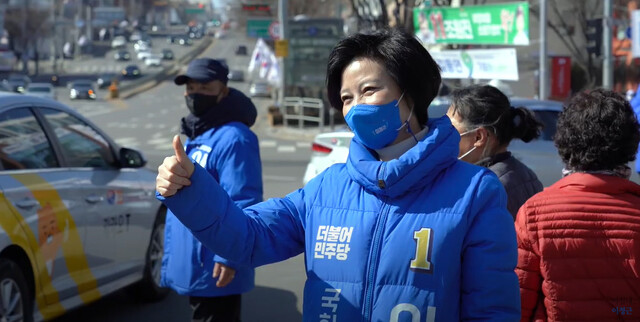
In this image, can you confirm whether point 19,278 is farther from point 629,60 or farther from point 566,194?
point 629,60

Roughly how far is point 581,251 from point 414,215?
788 millimetres

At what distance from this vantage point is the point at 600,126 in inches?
124

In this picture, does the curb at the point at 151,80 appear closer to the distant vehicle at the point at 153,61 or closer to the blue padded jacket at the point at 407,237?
the distant vehicle at the point at 153,61

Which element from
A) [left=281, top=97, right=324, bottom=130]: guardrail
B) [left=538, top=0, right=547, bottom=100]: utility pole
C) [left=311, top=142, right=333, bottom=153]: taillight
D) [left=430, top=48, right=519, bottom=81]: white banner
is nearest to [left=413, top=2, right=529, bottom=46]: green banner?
[left=430, top=48, right=519, bottom=81]: white banner

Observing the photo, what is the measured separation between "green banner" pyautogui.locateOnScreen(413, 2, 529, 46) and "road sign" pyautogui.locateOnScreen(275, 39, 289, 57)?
533 cm

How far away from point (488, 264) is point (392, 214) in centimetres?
28

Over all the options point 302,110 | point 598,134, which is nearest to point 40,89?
point 302,110

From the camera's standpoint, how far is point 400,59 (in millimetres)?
2637

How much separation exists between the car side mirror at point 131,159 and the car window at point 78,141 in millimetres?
82

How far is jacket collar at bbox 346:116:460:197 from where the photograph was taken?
2502 millimetres

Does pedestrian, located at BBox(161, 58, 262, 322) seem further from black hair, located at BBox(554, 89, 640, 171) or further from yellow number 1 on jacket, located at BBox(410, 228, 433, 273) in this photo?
yellow number 1 on jacket, located at BBox(410, 228, 433, 273)

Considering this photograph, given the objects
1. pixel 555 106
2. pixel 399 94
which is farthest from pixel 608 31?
pixel 399 94

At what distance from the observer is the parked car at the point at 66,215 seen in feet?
18.2

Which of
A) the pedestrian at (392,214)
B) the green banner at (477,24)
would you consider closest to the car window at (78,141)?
the pedestrian at (392,214)
